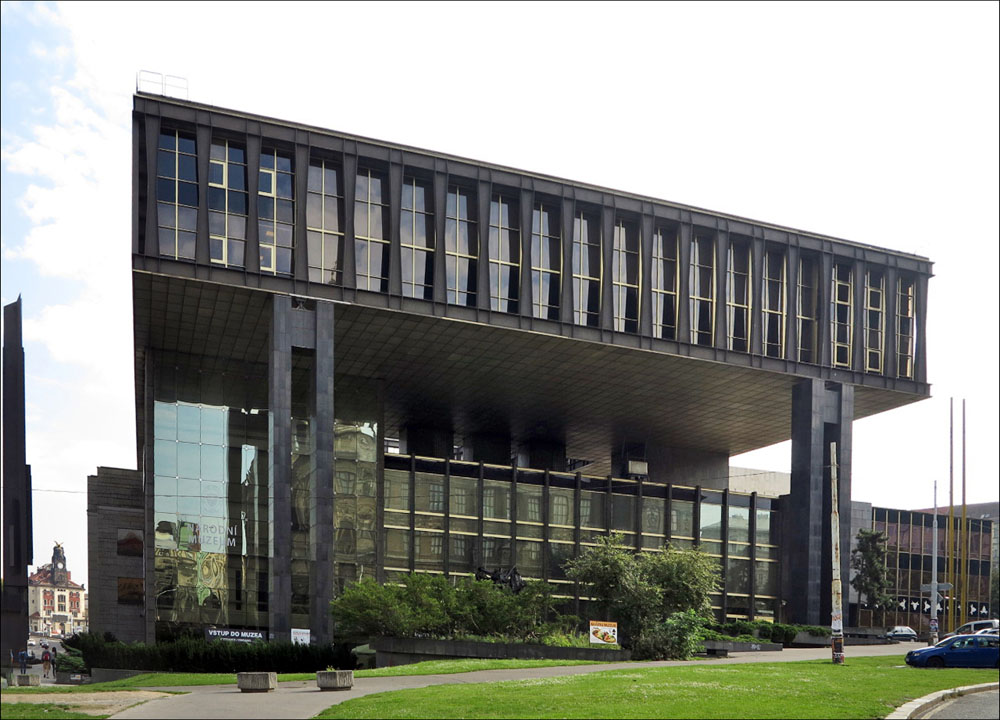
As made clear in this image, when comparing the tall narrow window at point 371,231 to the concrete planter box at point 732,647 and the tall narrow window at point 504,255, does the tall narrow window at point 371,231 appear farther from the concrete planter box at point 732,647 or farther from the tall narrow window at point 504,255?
the concrete planter box at point 732,647

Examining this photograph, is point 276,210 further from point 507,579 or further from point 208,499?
point 507,579

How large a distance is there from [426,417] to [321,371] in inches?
1123

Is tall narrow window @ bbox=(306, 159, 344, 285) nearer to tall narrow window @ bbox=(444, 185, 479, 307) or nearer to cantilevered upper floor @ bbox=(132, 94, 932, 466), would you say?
cantilevered upper floor @ bbox=(132, 94, 932, 466)

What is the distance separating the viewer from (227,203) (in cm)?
5591

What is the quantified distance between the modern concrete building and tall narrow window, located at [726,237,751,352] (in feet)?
0.48

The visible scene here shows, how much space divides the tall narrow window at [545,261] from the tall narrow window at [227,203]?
16.2m

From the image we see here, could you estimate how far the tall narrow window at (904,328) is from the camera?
73500 mm

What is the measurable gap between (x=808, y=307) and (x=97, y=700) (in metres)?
54.9

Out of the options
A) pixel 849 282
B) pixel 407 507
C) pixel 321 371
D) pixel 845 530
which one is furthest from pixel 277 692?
pixel 849 282

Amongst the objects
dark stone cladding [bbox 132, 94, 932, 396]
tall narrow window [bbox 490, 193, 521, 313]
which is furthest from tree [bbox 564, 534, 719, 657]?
tall narrow window [bbox 490, 193, 521, 313]

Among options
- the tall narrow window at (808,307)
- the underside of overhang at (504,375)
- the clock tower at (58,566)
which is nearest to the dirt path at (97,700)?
the clock tower at (58,566)

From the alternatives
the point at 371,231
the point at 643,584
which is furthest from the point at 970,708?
the point at 371,231

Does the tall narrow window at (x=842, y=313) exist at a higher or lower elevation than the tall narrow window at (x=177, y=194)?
lower

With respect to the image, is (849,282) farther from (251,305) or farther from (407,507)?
(251,305)
